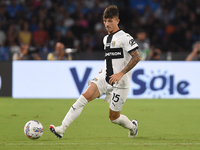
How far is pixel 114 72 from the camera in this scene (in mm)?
5566

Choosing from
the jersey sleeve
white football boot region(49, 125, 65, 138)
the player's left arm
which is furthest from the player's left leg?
white football boot region(49, 125, 65, 138)

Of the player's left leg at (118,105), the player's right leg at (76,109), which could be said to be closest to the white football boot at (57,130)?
the player's right leg at (76,109)

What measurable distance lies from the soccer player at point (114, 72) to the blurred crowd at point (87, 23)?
8441 millimetres

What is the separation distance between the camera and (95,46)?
1473cm

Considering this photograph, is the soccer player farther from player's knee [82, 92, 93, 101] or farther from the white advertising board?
the white advertising board

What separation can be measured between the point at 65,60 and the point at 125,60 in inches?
251

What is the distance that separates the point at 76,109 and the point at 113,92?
0.58 m

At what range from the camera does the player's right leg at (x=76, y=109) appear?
530 centimetres

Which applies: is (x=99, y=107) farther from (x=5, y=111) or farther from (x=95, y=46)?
(x=95, y=46)

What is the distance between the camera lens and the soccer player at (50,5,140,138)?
539 cm

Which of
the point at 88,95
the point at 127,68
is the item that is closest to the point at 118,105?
the point at 88,95

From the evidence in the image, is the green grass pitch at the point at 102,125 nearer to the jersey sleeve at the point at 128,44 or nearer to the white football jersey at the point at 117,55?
the white football jersey at the point at 117,55

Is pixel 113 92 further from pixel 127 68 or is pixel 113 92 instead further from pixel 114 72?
pixel 127 68

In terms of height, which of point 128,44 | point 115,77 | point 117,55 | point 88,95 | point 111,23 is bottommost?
point 88,95
